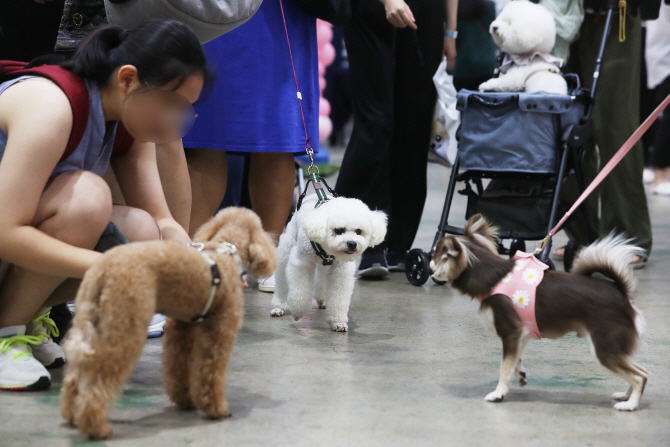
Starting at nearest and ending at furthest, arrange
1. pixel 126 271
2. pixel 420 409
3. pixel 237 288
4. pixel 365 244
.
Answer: pixel 126 271 < pixel 237 288 < pixel 420 409 < pixel 365 244

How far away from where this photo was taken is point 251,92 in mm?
2736

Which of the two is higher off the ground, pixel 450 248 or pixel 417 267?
pixel 450 248

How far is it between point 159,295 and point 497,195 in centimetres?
213

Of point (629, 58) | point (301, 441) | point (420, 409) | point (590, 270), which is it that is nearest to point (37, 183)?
point (301, 441)

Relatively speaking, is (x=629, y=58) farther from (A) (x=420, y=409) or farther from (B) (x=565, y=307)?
(A) (x=420, y=409)

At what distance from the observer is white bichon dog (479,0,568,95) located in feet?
10.8

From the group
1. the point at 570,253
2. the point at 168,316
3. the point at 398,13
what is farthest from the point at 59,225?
the point at 570,253

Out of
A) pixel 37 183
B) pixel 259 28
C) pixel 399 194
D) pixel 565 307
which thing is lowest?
pixel 399 194

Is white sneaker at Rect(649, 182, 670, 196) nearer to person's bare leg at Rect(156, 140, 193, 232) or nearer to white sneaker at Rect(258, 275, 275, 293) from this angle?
white sneaker at Rect(258, 275, 275, 293)

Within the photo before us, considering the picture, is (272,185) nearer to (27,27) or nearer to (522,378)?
(27,27)

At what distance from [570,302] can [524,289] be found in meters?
0.11

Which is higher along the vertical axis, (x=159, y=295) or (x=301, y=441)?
(x=159, y=295)

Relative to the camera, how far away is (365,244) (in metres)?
2.49

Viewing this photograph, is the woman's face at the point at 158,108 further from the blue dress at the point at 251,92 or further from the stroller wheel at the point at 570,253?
the stroller wheel at the point at 570,253
